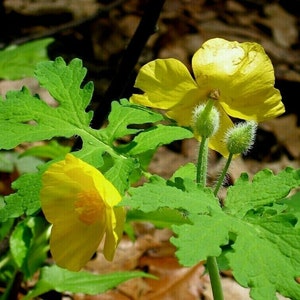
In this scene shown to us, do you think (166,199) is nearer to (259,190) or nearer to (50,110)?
(259,190)

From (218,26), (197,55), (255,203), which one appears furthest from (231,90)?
(218,26)

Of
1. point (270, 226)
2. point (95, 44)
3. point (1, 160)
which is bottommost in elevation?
point (95, 44)

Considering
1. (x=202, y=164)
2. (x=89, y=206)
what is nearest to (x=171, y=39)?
(x=202, y=164)

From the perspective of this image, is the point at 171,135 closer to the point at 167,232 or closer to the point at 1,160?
the point at 1,160

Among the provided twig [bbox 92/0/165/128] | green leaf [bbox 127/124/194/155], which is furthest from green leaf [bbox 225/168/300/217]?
twig [bbox 92/0/165/128]

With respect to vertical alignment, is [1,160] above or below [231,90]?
below

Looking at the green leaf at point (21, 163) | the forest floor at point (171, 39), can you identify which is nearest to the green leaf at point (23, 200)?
the green leaf at point (21, 163)
